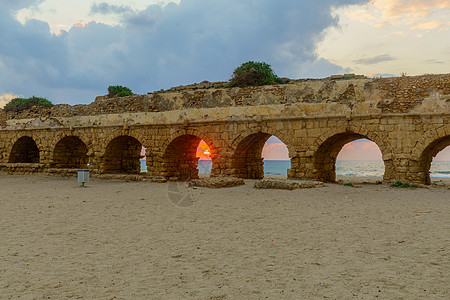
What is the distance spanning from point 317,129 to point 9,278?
37.2 ft

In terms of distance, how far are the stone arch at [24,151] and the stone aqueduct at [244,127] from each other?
8cm

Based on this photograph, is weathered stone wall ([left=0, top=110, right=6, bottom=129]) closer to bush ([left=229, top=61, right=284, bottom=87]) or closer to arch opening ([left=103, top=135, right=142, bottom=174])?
arch opening ([left=103, top=135, right=142, bottom=174])

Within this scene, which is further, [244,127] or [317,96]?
[244,127]

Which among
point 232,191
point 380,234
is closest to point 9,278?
point 380,234

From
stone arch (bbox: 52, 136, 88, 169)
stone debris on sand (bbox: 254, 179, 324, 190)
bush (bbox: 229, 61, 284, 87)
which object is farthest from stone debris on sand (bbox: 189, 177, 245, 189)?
stone arch (bbox: 52, 136, 88, 169)

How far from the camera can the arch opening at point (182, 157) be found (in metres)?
16.1

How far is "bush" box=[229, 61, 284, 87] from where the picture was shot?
16.8 m

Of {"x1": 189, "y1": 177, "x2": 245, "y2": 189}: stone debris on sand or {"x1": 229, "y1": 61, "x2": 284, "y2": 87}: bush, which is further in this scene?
{"x1": 229, "y1": 61, "x2": 284, "y2": 87}: bush

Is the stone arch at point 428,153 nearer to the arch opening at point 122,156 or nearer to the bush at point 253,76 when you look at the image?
the bush at point 253,76

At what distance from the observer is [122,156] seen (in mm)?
18531

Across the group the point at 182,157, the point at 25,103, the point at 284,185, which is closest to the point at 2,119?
the point at 25,103

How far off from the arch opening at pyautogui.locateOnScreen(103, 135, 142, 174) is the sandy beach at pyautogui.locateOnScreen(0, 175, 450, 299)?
912 centimetres

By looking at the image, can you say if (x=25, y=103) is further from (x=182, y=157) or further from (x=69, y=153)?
(x=182, y=157)

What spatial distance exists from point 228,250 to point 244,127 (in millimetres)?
10022
